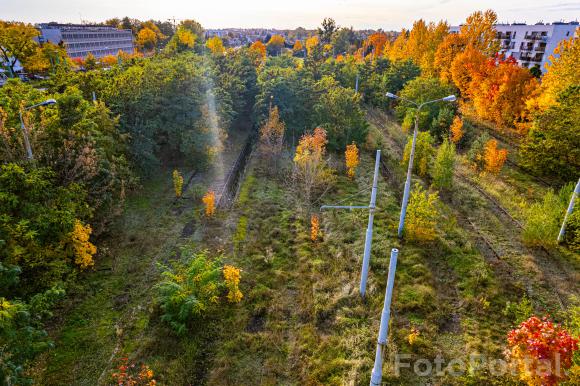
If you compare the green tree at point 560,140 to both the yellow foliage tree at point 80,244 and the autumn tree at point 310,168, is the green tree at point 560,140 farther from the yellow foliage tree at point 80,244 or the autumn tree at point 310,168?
the yellow foliage tree at point 80,244

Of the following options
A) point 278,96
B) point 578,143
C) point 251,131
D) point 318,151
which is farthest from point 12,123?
point 578,143

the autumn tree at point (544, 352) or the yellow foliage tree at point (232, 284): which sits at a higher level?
the autumn tree at point (544, 352)

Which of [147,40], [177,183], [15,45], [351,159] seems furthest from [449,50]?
[147,40]

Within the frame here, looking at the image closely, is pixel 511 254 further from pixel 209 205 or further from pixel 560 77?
pixel 560 77

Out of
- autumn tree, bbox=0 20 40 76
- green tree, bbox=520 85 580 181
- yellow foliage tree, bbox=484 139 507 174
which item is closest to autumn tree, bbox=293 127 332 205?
yellow foliage tree, bbox=484 139 507 174

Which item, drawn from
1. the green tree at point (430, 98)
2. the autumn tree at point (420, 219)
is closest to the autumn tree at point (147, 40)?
the green tree at point (430, 98)

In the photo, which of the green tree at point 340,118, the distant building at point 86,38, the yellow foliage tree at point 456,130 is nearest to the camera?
the green tree at point 340,118
